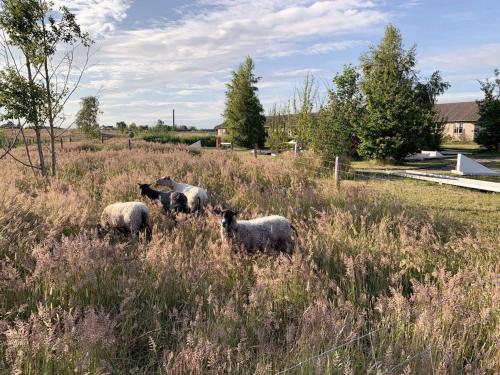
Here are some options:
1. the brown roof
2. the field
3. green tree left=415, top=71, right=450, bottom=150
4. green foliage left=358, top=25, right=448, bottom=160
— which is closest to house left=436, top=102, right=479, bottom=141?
the brown roof

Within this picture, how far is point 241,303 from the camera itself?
4289mm

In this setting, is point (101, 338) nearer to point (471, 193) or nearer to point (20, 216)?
point (20, 216)

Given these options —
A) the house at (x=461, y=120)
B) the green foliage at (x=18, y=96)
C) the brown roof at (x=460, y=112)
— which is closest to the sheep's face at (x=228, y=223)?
the green foliage at (x=18, y=96)

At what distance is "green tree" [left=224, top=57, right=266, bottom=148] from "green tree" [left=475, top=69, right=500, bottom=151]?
22416 mm

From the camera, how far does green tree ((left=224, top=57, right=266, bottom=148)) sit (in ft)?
145

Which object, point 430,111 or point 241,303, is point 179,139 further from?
point 241,303

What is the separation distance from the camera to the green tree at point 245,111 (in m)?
44.1

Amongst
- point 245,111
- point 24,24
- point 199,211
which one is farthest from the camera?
point 245,111

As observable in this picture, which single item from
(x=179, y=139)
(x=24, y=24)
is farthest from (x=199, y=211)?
(x=179, y=139)

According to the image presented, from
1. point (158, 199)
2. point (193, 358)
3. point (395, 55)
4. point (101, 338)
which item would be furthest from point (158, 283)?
point (395, 55)

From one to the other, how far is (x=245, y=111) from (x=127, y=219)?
38284 millimetres

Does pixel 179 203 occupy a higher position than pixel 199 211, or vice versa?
pixel 179 203

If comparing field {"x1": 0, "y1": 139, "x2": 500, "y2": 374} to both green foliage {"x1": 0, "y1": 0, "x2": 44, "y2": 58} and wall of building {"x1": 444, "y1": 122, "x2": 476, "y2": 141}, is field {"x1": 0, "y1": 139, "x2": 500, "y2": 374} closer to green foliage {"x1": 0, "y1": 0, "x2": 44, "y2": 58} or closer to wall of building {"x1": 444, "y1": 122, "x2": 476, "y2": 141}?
green foliage {"x1": 0, "y1": 0, "x2": 44, "y2": 58}

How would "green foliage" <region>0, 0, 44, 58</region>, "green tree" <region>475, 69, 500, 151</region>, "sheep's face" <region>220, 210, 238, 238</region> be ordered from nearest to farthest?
1. "sheep's face" <region>220, 210, 238, 238</region>
2. "green foliage" <region>0, 0, 44, 58</region>
3. "green tree" <region>475, 69, 500, 151</region>
